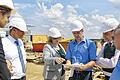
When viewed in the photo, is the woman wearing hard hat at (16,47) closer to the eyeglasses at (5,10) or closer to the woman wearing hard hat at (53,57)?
the woman wearing hard hat at (53,57)

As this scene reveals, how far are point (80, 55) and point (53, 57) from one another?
77 centimetres

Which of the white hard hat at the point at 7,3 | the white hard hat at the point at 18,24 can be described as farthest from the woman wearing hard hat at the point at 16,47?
the white hard hat at the point at 7,3

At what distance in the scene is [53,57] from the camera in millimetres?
6086

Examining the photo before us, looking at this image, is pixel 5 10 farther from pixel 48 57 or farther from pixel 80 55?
pixel 48 57

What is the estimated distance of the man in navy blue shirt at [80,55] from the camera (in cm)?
543

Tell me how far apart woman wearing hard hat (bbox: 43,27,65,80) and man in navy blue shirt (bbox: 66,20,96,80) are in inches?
18.5

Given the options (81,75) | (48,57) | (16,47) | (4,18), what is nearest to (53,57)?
(48,57)

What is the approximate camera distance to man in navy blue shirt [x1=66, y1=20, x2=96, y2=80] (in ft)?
17.8

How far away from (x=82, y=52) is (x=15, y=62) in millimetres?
1096

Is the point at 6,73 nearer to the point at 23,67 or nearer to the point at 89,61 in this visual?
the point at 23,67

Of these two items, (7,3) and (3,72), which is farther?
(7,3)

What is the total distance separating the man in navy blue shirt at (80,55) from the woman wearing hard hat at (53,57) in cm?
47

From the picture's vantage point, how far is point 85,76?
553 centimetres

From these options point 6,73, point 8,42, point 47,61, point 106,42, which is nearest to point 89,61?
point 106,42
